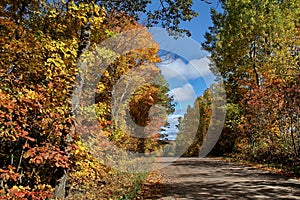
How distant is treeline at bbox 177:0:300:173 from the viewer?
1195 centimetres

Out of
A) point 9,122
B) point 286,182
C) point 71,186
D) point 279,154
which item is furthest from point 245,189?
point 279,154

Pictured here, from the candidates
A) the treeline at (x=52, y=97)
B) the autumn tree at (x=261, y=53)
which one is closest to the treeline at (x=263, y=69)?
the autumn tree at (x=261, y=53)

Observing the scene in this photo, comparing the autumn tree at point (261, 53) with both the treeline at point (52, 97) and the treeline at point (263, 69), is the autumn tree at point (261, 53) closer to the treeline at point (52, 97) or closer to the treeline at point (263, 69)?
the treeline at point (263, 69)

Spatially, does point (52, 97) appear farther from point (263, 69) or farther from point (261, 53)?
point (261, 53)

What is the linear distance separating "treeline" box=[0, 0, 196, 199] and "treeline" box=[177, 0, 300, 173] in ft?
24.2

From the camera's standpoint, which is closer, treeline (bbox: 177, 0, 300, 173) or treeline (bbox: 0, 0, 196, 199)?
treeline (bbox: 0, 0, 196, 199)

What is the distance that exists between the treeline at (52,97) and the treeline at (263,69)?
738 cm

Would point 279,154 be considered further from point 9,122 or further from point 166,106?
point 9,122

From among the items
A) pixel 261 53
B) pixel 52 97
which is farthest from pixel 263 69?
pixel 52 97

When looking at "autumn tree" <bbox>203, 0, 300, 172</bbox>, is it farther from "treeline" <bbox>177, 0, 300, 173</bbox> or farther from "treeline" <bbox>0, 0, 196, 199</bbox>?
"treeline" <bbox>0, 0, 196, 199</bbox>

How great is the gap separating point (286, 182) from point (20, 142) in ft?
25.5

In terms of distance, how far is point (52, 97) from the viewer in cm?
542

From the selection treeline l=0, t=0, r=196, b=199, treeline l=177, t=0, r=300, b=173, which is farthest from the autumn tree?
treeline l=0, t=0, r=196, b=199

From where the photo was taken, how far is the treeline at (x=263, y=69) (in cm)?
1195
